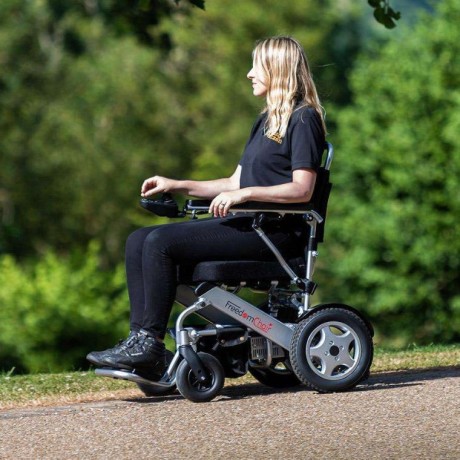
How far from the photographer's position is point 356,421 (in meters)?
5.10

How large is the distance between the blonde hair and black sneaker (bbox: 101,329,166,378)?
1.14m

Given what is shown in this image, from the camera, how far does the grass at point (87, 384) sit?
615 cm

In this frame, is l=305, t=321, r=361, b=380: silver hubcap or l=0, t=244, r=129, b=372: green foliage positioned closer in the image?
l=305, t=321, r=361, b=380: silver hubcap

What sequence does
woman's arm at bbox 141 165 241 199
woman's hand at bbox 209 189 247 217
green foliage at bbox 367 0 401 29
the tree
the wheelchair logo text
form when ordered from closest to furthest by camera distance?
woman's hand at bbox 209 189 247 217 < the wheelchair logo text < woman's arm at bbox 141 165 241 199 < green foliage at bbox 367 0 401 29 < the tree

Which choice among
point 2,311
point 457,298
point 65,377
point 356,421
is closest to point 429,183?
point 457,298

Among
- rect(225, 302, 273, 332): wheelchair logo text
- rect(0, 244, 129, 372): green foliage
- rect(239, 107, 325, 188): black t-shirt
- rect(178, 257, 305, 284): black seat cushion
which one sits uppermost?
rect(239, 107, 325, 188): black t-shirt

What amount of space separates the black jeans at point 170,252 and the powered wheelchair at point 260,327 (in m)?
0.06

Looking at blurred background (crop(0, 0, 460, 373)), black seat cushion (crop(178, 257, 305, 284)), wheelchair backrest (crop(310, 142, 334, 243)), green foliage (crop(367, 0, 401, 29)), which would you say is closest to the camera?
black seat cushion (crop(178, 257, 305, 284))

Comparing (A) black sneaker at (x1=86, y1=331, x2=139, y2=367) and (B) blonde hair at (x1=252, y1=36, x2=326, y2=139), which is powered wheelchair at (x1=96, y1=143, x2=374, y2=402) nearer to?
(A) black sneaker at (x1=86, y1=331, x2=139, y2=367)

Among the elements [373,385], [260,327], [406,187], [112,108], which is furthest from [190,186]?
[112,108]

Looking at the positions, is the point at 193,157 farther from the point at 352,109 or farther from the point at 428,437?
the point at 428,437

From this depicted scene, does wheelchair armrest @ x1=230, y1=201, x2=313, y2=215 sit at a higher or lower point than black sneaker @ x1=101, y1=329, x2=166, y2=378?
higher

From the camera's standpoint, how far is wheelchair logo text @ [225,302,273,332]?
19.1ft

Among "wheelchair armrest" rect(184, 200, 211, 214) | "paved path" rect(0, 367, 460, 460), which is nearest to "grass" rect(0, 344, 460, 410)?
"paved path" rect(0, 367, 460, 460)
